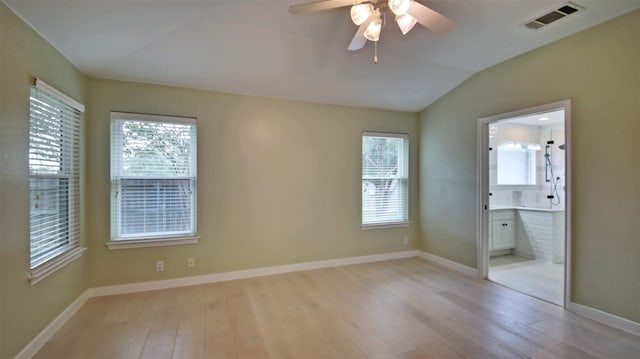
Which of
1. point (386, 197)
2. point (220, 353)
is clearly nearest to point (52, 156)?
point (220, 353)

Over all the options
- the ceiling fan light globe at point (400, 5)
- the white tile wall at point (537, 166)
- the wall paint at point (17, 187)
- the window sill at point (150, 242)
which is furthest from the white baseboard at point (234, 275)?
the ceiling fan light globe at point (400, 5)

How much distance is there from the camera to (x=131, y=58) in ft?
9.78

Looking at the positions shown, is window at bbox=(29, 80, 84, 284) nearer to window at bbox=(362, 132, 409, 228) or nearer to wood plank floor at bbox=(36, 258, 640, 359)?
wood plank floor at bbox=(36, 258, 640, 359)

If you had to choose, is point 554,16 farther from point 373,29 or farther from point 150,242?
point 150,242

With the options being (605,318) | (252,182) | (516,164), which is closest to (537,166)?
(516,164)

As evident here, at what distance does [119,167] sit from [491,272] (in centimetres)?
491

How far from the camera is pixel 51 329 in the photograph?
249 centimetres

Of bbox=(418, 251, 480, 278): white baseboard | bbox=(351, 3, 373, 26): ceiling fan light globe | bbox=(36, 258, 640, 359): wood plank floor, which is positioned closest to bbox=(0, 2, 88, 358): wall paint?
bbox=(36, 258, 640, 359): wood plank floor

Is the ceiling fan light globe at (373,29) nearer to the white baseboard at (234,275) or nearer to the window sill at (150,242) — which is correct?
the window sill at (150,242)

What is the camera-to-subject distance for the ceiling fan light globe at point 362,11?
1916 mm

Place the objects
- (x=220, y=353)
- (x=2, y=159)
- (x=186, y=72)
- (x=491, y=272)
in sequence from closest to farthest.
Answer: (x=2, y=159)
(x=220, y=353)
(x=186, y=72)
(x=491, y=272)

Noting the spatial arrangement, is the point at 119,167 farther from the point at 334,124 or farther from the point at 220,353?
the point at 334,124

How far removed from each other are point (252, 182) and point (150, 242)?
1355mm

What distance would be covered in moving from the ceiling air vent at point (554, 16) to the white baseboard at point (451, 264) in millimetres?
2881
